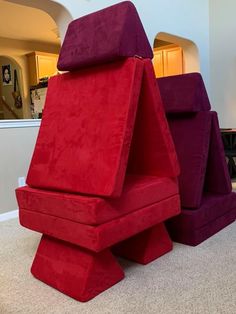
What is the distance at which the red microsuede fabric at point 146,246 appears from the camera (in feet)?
5.90

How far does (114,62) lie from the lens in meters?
1.55

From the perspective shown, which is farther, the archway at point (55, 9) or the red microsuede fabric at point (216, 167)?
the archway at point (55, 9)

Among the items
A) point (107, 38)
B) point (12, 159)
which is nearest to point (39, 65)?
point (12, 159)

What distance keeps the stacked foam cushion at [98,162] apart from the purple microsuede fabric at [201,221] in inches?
10.0

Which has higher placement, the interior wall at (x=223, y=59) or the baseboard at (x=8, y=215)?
the interior wall at (x=223, y=59)

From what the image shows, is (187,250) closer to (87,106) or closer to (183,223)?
(183,223)

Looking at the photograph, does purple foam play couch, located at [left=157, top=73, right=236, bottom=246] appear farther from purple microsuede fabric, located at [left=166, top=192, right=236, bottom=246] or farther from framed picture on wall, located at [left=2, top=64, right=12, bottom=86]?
framed picture on wall, located at [left=2, top=64, right=12, bottom=86]

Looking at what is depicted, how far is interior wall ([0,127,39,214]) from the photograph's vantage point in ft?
9.05

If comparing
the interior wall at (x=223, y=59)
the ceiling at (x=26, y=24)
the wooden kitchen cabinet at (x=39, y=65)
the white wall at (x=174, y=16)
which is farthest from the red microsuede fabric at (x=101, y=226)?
the wooden kitchen cabinet at (x=39, y=65)

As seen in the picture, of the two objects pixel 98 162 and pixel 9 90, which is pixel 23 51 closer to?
pixel 9 90

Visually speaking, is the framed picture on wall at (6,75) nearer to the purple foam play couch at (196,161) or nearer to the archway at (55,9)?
the archway at (55,9)

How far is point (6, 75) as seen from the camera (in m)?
6.70

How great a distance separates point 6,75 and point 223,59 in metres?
4.51

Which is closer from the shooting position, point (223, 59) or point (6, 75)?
point (223, 59)
